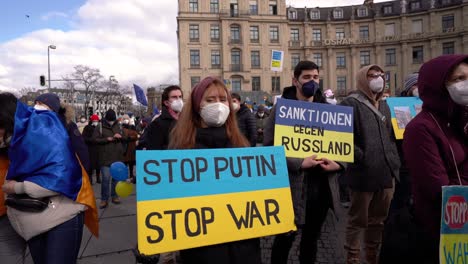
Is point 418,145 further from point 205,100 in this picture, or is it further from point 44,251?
point 44,251

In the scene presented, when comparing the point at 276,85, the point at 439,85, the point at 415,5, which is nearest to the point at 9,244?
the point at 439,85

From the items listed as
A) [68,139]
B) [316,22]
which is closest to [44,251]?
[68,139]

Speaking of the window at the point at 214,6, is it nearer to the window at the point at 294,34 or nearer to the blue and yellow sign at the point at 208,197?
the window at the point at 294,34

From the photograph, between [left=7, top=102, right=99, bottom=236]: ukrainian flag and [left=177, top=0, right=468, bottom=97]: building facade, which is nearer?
[left=7, top=102, right=99, bottom=236]: ukrainian flag

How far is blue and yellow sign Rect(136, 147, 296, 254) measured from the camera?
75.2 inches

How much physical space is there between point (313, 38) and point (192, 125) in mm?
58458

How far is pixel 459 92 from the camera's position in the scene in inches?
74.2

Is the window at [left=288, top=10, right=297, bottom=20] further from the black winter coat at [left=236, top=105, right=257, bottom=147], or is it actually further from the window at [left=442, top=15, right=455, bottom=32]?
the black winter coat at [left=236, top=105, right=257, bottom=147]

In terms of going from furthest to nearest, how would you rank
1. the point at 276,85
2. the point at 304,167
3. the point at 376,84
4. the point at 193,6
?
1. the point at 276,85
2. the point at 193,6
3. the point at 376,84
4. the point at 304,167

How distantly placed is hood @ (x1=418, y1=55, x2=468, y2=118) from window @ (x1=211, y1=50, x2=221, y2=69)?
1882 inches

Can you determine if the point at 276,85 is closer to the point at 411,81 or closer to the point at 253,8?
the point at 253,8

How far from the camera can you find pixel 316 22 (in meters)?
56.5

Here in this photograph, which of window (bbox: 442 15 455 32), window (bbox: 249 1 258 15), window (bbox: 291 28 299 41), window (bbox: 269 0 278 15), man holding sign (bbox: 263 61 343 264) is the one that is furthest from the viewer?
window (bbox: 291 28 299 41)

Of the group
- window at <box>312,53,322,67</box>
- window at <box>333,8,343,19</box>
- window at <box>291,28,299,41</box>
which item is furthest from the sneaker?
window at <box>333,8,343,19</box>
